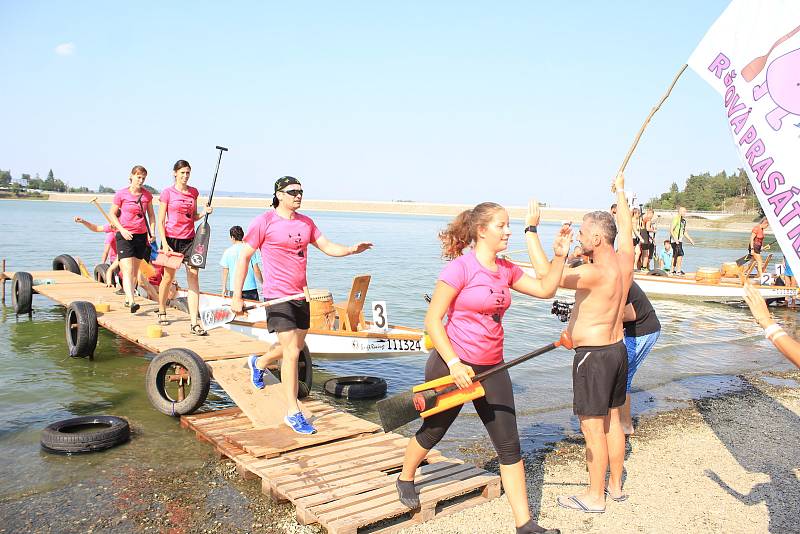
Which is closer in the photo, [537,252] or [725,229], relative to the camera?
[537,252]

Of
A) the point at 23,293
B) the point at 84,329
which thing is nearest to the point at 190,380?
the point at 84,329

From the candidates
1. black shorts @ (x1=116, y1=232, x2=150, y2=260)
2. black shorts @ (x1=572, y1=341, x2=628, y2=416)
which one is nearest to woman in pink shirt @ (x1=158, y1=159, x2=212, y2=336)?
black shorts @ (x1=116, y1=232, x2=150, y2=260)

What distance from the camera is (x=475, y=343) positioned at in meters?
4.46

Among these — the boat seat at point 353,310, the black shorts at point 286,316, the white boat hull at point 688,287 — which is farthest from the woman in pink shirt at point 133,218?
the white boat hull at point 688,287

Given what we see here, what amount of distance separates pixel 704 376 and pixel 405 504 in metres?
8.53

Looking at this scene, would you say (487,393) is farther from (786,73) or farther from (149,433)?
(149,433)

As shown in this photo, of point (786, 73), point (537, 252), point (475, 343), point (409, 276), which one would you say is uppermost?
point (786, 73)

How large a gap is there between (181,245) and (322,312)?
9.47ft

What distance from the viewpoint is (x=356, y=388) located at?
31.4ft

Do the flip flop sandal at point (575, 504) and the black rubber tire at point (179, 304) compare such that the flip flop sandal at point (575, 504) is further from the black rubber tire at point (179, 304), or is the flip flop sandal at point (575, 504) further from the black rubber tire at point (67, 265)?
the black rubber tire at point (67, 265)

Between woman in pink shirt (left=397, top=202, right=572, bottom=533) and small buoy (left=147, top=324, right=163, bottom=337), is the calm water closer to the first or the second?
small buoy (left=147, top=324, right=163, bottom=337)

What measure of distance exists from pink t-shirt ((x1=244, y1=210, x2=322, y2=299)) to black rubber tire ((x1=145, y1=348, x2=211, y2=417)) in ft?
5.59

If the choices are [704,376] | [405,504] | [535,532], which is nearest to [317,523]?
[405,504]

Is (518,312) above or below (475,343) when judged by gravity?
below
